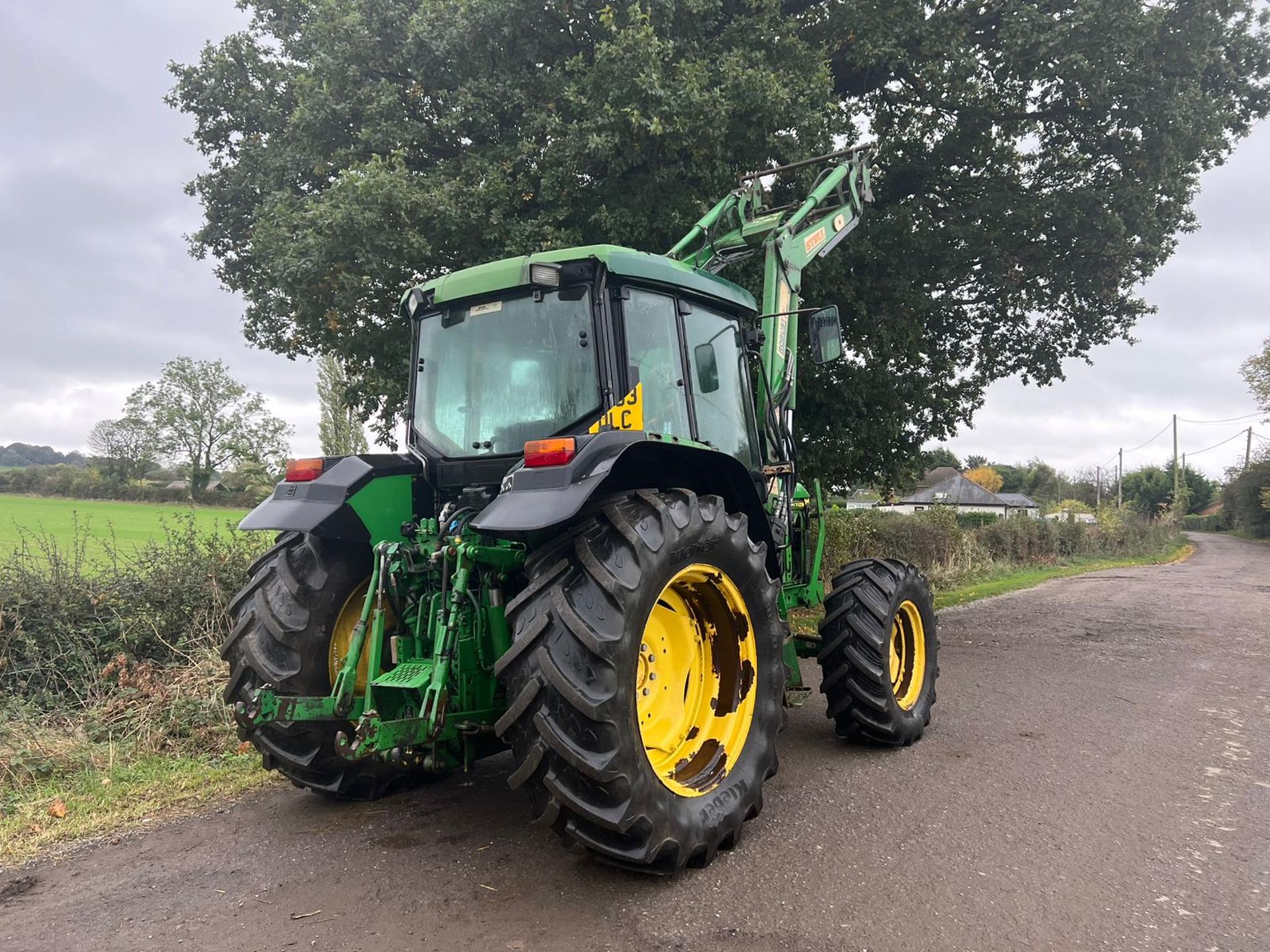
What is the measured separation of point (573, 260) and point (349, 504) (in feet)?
5.00

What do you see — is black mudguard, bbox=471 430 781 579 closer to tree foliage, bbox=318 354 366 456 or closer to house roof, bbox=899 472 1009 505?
tree foliage, bbox=318 354 366 456

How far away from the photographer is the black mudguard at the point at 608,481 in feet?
9.65

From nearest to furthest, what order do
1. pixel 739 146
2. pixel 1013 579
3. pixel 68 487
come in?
1. pixel 739 146
2. pixel 1013 579
3. pixel 68 487

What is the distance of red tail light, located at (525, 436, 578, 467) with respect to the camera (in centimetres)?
311

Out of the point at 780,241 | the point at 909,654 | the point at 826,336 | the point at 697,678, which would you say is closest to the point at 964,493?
the point at 909,654

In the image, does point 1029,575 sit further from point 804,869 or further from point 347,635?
point 347,635

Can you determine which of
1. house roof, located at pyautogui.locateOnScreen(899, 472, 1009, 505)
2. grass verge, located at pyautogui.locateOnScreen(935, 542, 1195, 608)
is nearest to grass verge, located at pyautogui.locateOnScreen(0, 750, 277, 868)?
grass verge, located at pyautogui.locateOnScreen(935, 542, 1195, 608)

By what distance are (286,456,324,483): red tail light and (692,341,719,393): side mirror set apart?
1973mm

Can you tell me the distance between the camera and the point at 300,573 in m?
3.82

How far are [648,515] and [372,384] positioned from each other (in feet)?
21.2

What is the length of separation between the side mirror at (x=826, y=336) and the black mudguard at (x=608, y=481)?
1.45 m

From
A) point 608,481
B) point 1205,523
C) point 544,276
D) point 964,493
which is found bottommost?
point 1205,523

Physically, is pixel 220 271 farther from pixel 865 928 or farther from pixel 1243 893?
pixel 1243 893

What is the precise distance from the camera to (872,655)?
15.8ft
